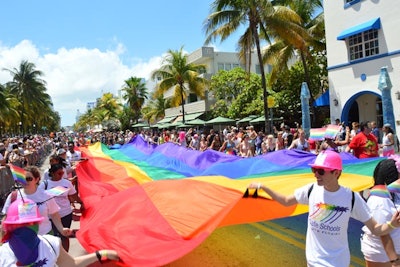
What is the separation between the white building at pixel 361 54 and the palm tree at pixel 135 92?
38.5 metres

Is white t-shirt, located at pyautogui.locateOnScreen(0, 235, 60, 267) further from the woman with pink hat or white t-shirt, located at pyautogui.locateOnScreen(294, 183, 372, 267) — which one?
white t-shirt, located at pyautogui.locateOnScreen(294, 183, 372, 267)

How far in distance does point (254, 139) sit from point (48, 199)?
43.8 ft

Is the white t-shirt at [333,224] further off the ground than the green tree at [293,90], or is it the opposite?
the green tree at [293,90]

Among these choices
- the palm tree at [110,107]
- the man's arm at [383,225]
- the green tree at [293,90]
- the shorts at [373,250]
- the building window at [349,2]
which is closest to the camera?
the man's arm at [383,225]

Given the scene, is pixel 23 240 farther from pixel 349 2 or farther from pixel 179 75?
pixel 179 75

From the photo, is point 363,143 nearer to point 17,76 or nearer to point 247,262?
point 247,262

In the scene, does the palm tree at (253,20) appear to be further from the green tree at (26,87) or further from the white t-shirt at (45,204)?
the green tree at (26,87)

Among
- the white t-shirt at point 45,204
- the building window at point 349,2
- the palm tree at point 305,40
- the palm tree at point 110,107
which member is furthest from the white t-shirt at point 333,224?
the palm tree at point 110,107

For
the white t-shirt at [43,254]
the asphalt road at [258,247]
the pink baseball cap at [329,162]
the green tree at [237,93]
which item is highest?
the green tree at [237,93]

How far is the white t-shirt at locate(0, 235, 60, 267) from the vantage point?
104 inches

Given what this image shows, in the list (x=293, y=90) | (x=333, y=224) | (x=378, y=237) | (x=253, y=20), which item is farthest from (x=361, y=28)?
(x=333, y=224)

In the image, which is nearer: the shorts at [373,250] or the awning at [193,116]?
the shorts at [373,250]

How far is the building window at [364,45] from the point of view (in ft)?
61.0

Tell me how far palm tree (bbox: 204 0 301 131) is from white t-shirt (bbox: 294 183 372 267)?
16950mm
